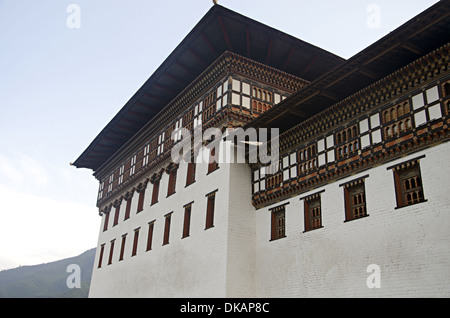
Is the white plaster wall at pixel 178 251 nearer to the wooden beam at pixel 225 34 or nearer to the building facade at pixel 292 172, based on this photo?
the building facade at pixel 292 172

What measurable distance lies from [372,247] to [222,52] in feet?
38.2

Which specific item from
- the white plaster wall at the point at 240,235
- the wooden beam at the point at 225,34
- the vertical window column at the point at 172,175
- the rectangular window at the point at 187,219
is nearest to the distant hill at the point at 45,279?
the vertical window column at the point at 172,175

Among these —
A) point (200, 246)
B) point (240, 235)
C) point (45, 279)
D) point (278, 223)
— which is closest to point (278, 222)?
point (278, 223)

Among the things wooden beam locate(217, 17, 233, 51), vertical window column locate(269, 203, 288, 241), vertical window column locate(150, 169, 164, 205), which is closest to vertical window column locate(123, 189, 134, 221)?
vertical window column locate(150, 169, 164, 205)

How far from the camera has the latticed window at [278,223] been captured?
56.4 feet

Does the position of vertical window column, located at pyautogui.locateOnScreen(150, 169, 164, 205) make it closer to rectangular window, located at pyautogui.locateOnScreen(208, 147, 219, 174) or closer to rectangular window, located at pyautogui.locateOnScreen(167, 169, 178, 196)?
rectangular window, located at pyautogui.locateOnScreen(167, 169, 178, 196)

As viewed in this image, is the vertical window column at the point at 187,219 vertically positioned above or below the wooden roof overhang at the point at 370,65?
below

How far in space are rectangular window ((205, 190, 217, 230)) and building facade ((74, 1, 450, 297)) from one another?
0.26 m

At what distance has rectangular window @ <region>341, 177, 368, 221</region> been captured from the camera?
46.0 feet

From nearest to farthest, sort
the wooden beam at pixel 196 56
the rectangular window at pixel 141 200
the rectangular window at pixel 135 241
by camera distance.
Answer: the wooden beam at pixel 196 56
the rectangular window at pixel 135 241
the rectangular window at pixel 141 200

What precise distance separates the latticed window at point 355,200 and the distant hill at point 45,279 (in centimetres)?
9878

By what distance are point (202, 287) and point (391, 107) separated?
10.2 meters

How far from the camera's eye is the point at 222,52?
67.9 feet
